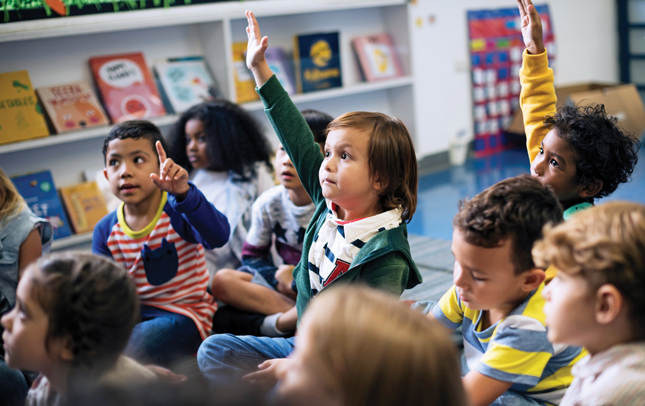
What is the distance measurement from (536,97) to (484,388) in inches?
33.3

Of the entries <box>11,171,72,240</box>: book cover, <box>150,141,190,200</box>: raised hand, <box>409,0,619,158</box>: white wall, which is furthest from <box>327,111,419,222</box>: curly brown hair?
<box>409,0,619,158</box>: white wall

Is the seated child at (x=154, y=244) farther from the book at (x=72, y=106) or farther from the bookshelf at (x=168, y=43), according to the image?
the book at (x=72, y=106)

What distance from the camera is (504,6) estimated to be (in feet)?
15.5

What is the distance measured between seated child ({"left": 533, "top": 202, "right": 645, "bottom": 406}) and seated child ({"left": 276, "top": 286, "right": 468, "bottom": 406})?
0.76ft

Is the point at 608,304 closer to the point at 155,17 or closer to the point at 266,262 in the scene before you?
the point at 266,262

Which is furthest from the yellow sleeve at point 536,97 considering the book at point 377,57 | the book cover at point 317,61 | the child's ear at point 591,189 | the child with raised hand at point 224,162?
the book at point 377,57

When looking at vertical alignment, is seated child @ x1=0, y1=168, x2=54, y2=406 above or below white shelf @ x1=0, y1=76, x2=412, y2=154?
below

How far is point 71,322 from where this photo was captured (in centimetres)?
87

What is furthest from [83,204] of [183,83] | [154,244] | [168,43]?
[154,244]

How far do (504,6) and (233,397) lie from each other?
4.76 meters

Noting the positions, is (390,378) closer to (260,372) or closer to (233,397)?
(233,397)

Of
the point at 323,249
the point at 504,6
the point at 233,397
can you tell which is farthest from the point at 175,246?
the point at 504,6

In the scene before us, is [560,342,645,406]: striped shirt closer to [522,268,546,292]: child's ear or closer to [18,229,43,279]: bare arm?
[522,268,546,292]: child's ear

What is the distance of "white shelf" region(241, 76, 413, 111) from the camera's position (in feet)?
11.2
